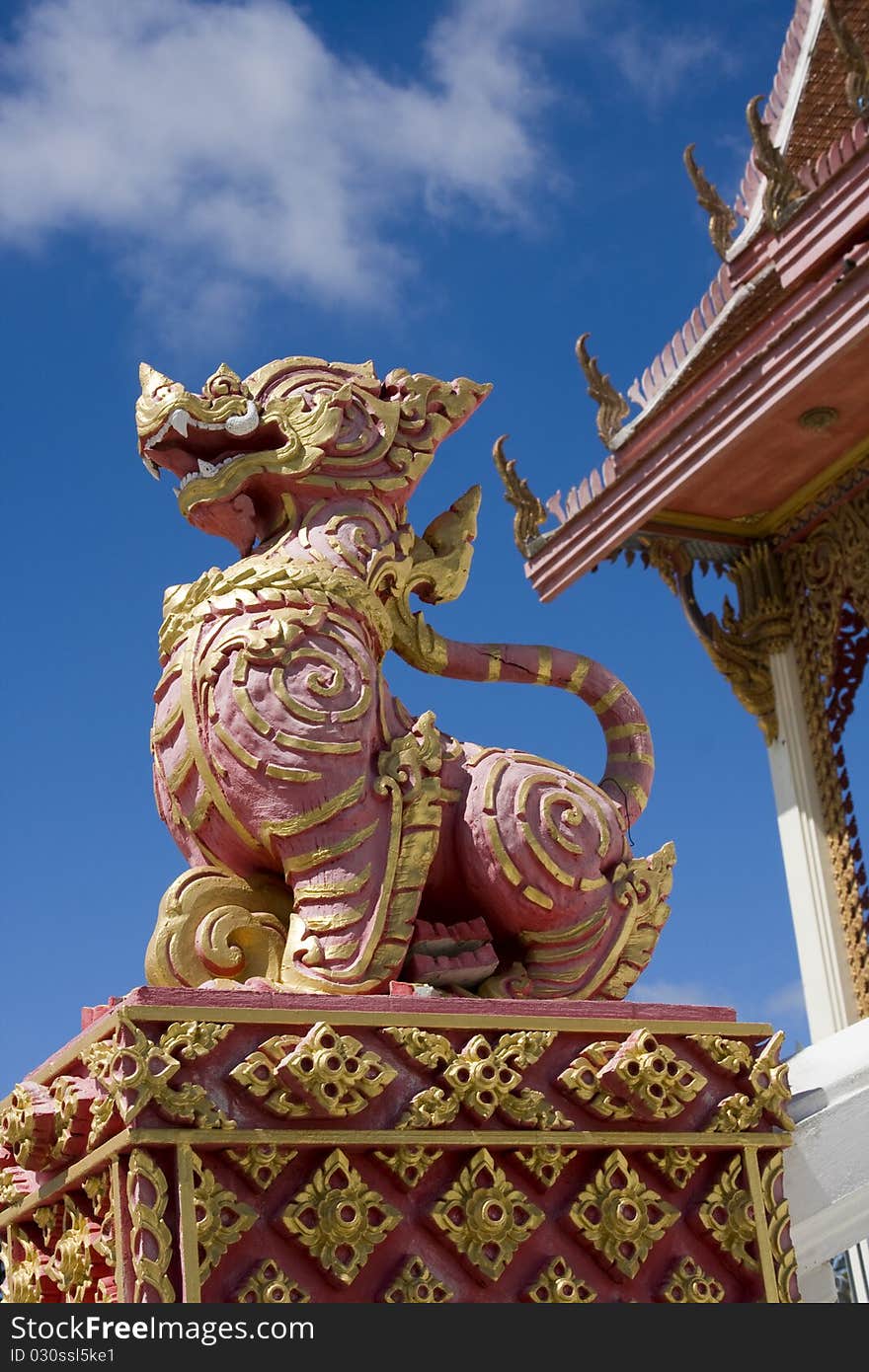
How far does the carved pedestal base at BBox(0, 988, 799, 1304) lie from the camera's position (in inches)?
60.2

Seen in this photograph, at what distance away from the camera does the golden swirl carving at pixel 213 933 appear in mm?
1797

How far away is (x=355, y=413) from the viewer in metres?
2.06

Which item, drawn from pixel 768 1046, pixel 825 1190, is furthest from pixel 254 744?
pixel 825 1190

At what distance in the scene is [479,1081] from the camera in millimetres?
1664

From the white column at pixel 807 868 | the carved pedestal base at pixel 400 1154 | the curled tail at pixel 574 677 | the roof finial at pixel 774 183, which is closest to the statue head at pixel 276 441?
the curled tail at pixel 574 677

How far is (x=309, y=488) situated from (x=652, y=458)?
450 cm

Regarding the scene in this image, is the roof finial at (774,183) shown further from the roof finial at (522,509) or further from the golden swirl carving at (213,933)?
the golden swirl carving at (213,933)

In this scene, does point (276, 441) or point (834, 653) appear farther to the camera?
point (834, 653)

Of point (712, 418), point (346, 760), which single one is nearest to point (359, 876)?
point (346, 760)

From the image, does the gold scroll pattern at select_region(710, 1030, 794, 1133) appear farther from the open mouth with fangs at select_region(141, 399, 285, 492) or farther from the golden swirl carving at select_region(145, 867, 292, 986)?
the open mouth with fangs at select_region(141, 399, 285, 492)

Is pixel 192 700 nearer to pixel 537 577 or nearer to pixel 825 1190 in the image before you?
pixel 825 1190

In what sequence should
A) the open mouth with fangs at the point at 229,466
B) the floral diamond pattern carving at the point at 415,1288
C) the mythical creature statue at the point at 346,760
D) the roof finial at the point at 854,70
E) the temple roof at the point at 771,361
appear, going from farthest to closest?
the temple roof at the point at 771,361, the roof finial at the point at 854,70, the open mouth with fangs at the point at 229,466, the mythical creature statue at the point at 346,760, the floral diamond pattern carving at the point at 415,1288

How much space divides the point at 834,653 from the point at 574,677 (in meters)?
4.89

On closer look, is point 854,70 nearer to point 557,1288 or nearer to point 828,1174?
point 828,1174
